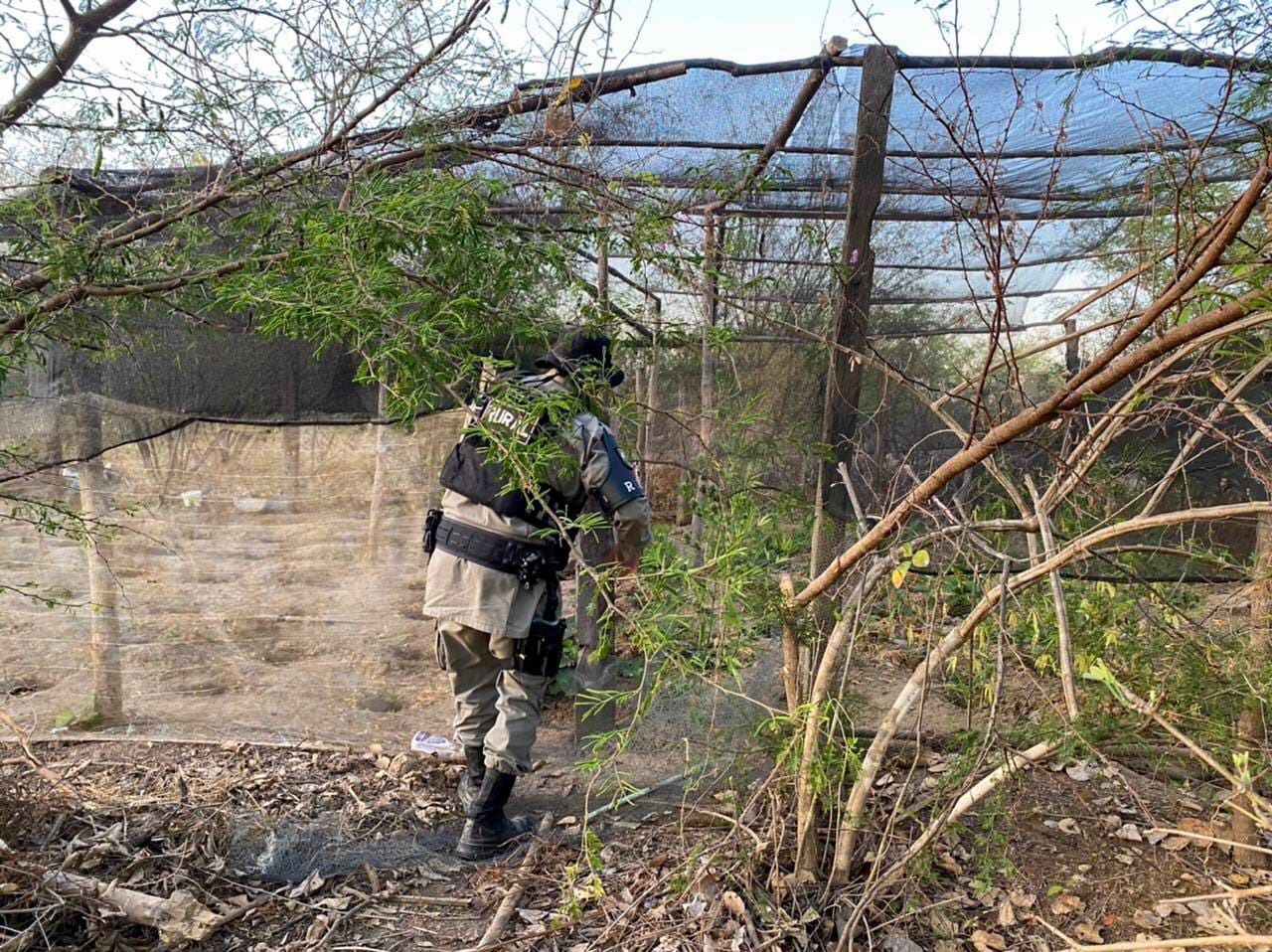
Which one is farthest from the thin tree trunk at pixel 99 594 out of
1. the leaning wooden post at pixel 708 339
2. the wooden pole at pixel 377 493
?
the leaning wooden post at pixel 708 339

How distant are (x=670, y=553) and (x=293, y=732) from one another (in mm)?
2772

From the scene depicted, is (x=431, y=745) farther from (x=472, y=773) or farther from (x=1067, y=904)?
(x=1067, y=904)

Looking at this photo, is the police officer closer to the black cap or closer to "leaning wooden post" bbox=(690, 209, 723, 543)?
the black cap

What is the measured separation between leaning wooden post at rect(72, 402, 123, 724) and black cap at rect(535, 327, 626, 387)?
2.20 metres

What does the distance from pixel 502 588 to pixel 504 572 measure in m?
0.06

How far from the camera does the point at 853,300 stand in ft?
11.1

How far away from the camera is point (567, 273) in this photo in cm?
263

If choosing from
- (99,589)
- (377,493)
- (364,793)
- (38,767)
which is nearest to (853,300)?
(377,493)

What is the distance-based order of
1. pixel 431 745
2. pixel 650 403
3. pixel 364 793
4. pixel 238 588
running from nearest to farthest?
pixel 364 793 → pixel 431 745 → pixel 238 588 → pixel 650 403

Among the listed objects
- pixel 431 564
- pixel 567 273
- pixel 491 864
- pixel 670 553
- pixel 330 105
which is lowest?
pixel 491 864

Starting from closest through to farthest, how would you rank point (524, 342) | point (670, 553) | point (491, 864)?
point (670, 553)
point (524, 342)
point (491, 864)

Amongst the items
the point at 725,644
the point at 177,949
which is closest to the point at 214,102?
the point at 725,644

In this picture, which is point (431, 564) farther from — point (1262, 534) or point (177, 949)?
point (1262, 534)

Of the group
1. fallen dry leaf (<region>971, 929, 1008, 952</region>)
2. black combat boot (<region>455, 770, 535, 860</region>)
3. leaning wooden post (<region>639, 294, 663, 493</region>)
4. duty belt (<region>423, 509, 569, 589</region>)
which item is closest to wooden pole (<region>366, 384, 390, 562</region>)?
duty belt (<region>423, 509, 569, 589</region>)
